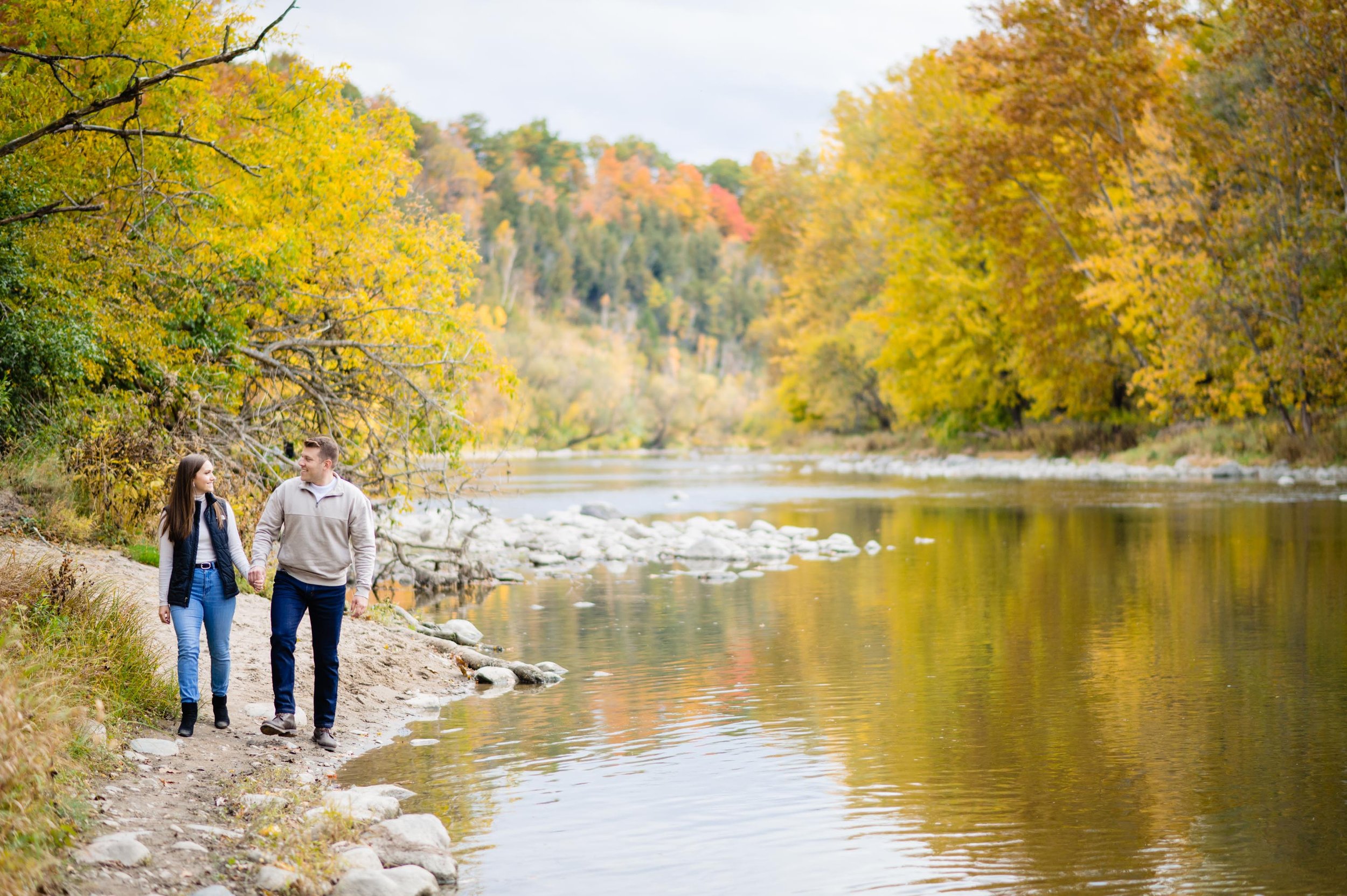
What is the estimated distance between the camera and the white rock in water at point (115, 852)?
523 centimetres

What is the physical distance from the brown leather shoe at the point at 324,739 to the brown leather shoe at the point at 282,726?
15 cm

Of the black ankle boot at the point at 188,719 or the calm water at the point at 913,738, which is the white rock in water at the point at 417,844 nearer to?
the calm water at the point at 913,738

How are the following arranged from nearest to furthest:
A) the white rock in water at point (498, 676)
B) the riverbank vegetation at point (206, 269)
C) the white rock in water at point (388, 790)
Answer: the white rock in water at point (388, 790) < the white rock in water at point (498, 676) < the riverbank vegetation at point (206, 269)

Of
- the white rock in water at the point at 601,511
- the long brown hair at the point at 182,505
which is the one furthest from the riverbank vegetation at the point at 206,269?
the white rock in water at the point at 601,511

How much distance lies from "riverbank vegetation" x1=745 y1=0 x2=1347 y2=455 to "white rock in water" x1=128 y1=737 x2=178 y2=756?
2800 centimetres

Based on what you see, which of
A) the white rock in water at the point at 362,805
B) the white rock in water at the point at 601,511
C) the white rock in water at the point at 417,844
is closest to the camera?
the white rock in water at the point at 417,844

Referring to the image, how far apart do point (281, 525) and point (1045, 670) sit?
588 centimetres

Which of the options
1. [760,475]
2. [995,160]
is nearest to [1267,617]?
[995,160]

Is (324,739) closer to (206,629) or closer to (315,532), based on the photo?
(206,629)

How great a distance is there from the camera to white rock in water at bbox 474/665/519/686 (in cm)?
1015

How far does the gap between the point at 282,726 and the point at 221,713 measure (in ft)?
1.22

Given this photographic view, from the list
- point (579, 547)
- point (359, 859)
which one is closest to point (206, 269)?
point (579, 547)

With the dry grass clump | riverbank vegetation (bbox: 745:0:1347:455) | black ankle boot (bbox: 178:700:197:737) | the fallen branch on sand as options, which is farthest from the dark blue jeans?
riverbank vegetation (bbox: 745:0:1347:455)

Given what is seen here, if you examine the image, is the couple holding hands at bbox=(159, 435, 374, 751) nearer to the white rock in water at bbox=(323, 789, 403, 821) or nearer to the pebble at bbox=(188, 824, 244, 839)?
the white rock in water at bbox=(323, 789, 403, 821)
